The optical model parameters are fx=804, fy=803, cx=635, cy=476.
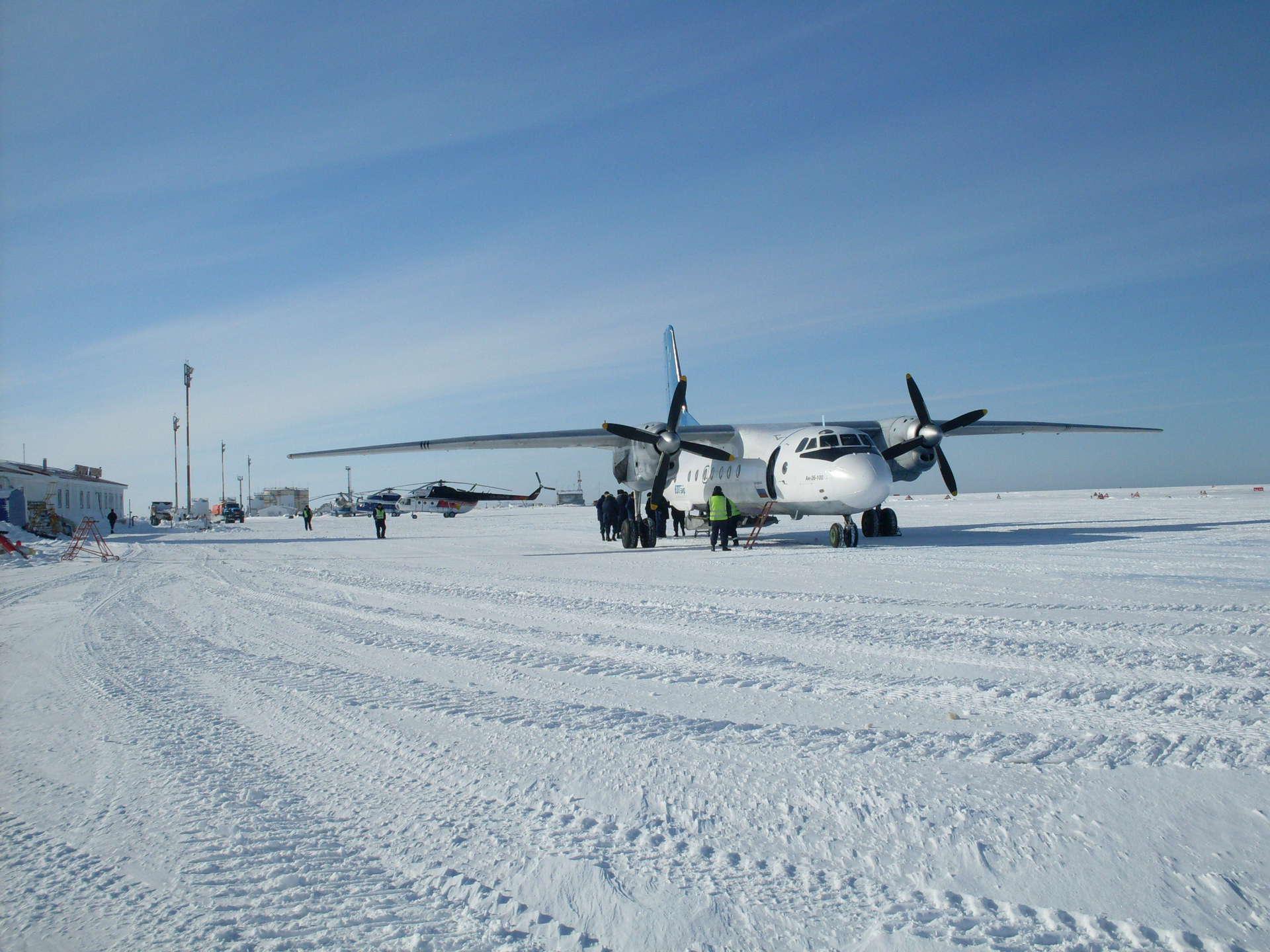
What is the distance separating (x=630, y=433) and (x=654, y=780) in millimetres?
17339

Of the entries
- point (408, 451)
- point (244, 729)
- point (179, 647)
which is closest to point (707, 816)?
point (244, 729)

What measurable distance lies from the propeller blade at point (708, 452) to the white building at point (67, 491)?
30.5m

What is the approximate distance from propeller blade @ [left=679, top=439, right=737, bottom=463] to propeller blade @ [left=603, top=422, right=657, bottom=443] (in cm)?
83

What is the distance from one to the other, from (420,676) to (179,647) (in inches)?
114

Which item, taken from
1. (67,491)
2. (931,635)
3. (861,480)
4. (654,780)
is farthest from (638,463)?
(67,491)

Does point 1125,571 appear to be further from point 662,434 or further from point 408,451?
point 408,451

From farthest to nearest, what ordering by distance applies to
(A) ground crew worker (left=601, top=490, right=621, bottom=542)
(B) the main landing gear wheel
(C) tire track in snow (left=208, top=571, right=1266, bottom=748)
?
(A) ground crew worker (left=601, top=490, right=621, bottom=542)
(B) the main landing gear wheel
(C) tire track in snow (left=208, top=571, right=1266, bottom=748)

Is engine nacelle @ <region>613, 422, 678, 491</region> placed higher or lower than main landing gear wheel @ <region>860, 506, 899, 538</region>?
higher

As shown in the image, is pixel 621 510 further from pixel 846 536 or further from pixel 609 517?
pixel 846 536

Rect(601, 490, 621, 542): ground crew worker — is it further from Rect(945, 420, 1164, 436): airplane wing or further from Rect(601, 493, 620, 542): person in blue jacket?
Rect(945, 420, 1164, 436): airplane wing

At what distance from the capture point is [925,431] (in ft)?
67.6

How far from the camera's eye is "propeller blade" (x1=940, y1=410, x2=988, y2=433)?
19.8 m

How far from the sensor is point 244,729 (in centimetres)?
438

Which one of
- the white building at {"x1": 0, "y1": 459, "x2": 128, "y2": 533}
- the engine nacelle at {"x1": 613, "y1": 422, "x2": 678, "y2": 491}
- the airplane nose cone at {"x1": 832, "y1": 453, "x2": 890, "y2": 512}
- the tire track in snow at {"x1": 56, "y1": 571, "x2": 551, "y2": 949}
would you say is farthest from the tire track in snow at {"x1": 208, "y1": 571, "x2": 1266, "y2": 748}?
the white building at {"x1": 0, "y1": 459, "x2": 128, "y2": 533}
